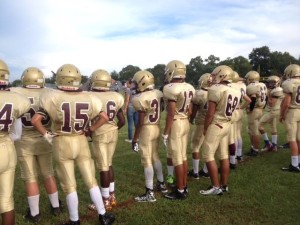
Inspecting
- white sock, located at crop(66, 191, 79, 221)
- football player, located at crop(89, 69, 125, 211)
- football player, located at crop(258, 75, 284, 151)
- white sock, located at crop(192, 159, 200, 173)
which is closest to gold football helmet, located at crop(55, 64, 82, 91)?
football player, located at crop(89, 69, 125, 211)

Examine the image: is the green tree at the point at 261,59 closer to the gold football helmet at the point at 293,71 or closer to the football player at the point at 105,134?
the gold football helmet at the point at 293,71

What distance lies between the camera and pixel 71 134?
200 inches

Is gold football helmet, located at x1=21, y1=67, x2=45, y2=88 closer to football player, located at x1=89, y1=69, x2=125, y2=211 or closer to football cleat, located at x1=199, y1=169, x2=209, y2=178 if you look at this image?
football player, located at x1=89, y1=69, x2=125, y2=211

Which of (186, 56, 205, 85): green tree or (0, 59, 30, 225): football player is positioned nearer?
(0, 59, 30, 225): football player

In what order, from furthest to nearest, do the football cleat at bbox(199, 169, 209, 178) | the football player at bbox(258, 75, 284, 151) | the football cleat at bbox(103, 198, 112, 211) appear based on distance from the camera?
the football player at bbox(258, 75, 284, 151)
the football cleat at bbox(199, 169, 209, 178)
the football cleat at bbox(103, 198, 112, 211)

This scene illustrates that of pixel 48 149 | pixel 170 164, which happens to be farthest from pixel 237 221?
pixel 48 149

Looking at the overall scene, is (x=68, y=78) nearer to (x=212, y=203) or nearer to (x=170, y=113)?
(x=170, y=113)

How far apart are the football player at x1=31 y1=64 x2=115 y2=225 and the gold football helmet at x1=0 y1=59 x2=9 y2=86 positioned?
21.1 inches

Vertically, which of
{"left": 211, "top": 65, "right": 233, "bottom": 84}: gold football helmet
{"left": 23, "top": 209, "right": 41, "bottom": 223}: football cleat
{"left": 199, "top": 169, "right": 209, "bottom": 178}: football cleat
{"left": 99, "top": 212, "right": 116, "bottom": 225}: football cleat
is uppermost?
{"left": 211, "top": 65, "right": 233, "bottom": 84}: gold football helmet

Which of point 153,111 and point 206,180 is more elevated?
point 153,111

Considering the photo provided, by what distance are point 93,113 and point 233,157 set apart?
463cm

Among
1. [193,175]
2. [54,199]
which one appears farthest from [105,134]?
[193,175]

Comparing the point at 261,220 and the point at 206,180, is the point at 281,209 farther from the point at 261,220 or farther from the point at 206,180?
the point at 206,180

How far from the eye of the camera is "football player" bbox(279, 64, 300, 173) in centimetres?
835
